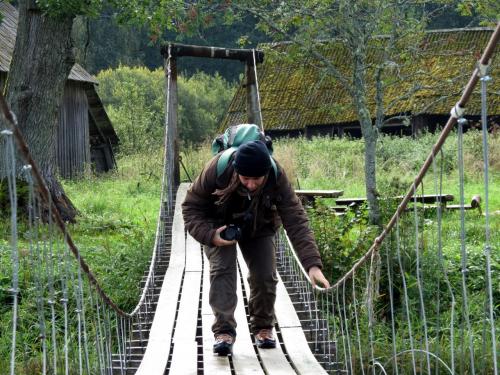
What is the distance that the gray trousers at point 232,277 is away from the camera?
3.91m

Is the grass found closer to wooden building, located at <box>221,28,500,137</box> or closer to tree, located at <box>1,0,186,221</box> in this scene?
tree, located at <box>1,0,186,221</box>

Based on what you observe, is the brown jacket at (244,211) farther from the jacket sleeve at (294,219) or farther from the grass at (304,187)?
the grass at (304,187)

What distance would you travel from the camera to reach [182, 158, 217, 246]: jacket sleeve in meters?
3.72

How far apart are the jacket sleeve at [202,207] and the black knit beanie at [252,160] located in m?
0.26

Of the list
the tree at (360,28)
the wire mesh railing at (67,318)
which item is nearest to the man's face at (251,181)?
the wire mesh railing at (67,318)

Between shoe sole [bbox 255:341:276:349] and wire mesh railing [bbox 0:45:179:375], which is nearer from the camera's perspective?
shoe sole [bbox 255:341:276:349]

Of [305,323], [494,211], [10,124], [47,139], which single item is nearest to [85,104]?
[47,139]

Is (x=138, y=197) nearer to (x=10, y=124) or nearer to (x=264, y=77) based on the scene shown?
(x=10, y=124)

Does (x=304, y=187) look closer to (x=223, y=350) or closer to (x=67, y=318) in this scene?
(x=67, y=318)

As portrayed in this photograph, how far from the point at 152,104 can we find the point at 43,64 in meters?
20.6

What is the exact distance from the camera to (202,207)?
12.4 feet

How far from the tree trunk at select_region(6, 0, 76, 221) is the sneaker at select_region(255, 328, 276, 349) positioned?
16.7ft

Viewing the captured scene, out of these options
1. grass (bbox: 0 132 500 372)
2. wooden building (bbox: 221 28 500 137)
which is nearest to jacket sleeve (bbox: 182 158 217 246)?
grass (bbox: 0 132 500 372)

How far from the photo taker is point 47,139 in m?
9.14
